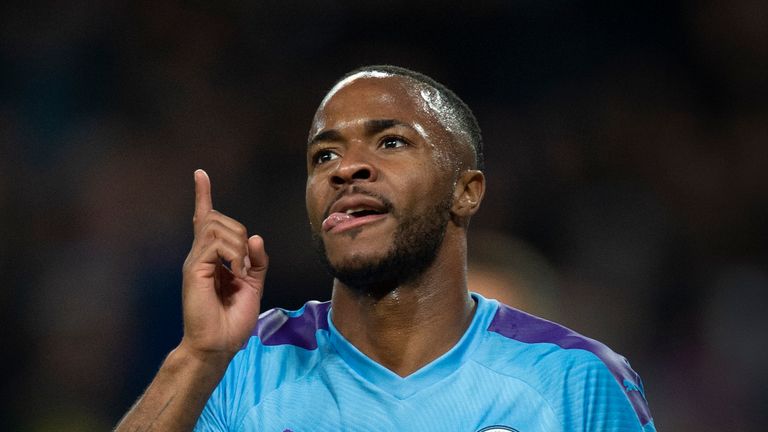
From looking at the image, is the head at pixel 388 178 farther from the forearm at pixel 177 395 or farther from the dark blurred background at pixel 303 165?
the dark blurred background at pixel 303 165

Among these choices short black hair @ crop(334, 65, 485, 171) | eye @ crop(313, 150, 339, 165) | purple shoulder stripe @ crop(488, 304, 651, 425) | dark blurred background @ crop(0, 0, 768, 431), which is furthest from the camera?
dark blurred background @ crop(0, 0, 768, 431)

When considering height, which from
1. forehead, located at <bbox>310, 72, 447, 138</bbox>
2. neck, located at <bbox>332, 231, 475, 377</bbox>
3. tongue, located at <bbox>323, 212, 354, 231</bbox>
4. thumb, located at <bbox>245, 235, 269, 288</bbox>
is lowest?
neck, located at <bbox>332, 231, 475, 377</bbox>

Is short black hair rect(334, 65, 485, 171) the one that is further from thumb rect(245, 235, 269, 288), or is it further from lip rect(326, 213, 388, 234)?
thumb rect(245, 235, 269, 288)

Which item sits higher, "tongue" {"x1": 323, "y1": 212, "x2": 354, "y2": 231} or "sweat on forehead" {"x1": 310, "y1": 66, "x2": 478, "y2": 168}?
"sweat on forehead" {"x1": 310, "y1": 66, "x2": 478, "y2": 168}

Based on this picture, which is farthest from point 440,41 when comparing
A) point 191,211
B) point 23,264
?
point 23,264

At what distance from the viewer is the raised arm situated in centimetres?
254

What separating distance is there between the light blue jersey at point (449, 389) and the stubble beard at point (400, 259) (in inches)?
8.8

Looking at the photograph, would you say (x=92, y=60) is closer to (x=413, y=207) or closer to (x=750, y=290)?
A: (x=413, y=207)

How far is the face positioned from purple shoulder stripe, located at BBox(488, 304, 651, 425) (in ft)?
1.06

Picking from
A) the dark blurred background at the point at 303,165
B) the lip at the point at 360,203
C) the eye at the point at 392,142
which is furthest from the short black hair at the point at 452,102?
the dark blurred background at the point at 303,165

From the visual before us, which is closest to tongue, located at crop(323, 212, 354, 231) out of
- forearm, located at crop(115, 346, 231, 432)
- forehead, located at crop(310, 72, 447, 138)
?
forehead, located at crop(310, 72, 447, 138)

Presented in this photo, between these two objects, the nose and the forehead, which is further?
the forehead

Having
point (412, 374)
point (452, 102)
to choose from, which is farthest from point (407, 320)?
point (452, 102)

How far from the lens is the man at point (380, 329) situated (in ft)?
8.57
